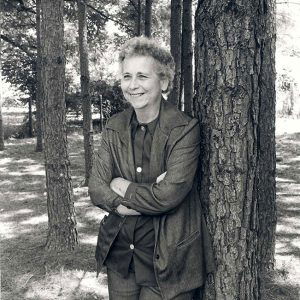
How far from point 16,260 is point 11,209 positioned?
2.38 meters

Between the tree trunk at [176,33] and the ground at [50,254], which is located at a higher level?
the tree trunk at [176,33]

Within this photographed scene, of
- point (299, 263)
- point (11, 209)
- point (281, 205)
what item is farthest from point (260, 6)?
point (11, 209)

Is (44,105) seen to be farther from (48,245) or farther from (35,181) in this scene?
(35,181)

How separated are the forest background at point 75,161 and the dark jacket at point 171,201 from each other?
2.09 metres

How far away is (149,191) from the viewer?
8.13 ft

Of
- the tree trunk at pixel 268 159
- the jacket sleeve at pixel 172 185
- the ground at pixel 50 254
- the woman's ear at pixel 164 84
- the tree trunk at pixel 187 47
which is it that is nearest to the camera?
the jacket sleeve at pixel 172 185

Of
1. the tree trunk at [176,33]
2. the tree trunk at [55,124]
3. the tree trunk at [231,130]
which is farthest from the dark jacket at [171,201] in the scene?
the tree trunk at [176,33]

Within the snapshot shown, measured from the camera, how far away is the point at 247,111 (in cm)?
253

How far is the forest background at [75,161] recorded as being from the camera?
4.82 meters

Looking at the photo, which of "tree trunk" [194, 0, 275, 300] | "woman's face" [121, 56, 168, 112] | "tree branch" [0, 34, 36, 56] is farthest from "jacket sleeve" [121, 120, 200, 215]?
"tree branch" [0, 34, 36, 56]

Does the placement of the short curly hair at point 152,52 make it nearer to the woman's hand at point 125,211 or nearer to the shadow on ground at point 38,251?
the woman's hand at point 125,211

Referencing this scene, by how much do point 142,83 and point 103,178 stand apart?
62 cm

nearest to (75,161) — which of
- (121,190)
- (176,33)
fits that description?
(176,33)

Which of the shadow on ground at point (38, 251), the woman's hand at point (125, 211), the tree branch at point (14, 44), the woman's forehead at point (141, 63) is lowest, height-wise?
the shadow on ground at point (38, 251)
